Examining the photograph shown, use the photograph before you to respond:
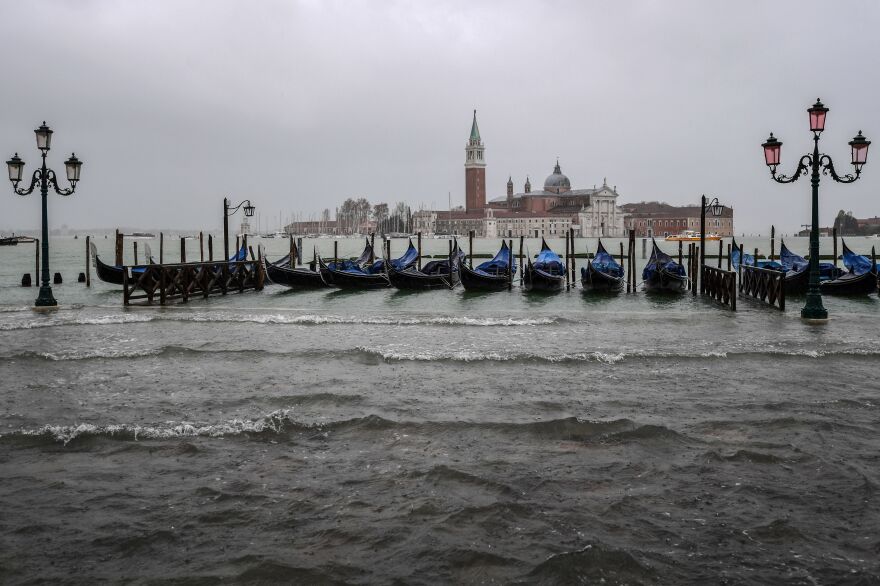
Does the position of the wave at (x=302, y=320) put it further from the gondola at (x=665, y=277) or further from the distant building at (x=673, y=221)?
the distant building at (x=673, y=221)

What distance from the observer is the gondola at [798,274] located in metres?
17.5

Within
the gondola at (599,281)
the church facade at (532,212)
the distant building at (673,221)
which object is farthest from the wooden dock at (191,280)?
the distant building at (673,221)

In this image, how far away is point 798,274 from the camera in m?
17.5

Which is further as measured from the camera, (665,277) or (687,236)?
(687,236)

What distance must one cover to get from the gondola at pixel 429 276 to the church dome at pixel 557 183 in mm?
101740

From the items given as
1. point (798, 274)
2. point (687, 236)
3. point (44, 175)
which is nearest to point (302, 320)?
point (44, 175)

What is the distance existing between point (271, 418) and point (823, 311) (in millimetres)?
9104

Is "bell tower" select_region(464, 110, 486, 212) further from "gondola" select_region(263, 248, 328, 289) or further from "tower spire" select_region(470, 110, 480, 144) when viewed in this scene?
"gondola" select_region(263, 248, 328, 289)

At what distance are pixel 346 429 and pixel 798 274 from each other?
15.6m

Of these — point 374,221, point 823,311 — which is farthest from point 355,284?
point 374,221

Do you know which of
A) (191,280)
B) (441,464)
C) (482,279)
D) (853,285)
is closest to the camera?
(441,464)

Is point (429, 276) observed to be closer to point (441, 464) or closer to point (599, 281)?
point (599, 281)

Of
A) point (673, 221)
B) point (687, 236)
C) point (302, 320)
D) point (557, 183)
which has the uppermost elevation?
point (557, 183)

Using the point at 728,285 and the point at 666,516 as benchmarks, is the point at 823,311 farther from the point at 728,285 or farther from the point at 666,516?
the point at 666,516
